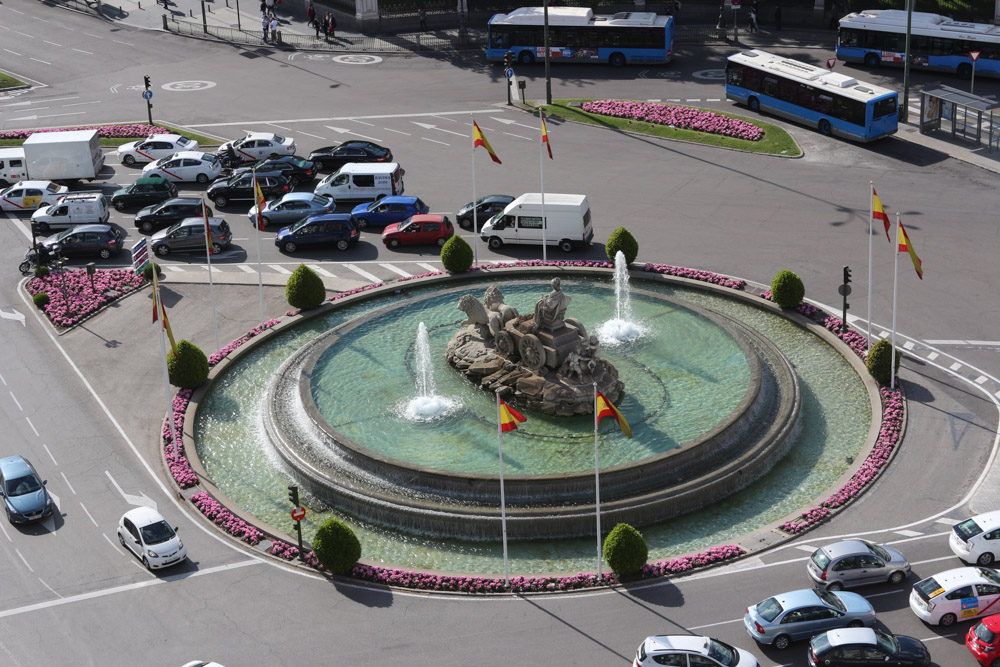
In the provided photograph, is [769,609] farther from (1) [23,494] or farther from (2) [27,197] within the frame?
(2) [27,197]

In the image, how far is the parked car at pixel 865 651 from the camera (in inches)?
1136

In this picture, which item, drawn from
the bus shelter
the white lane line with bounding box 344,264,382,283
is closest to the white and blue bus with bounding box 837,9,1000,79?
the bus shelter

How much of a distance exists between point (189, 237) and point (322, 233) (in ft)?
20.7

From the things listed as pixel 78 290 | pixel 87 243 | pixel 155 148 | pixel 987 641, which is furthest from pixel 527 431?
pixel 155 148

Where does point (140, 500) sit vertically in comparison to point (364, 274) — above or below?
below

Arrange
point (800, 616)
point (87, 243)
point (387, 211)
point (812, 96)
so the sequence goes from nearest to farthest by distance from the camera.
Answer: point (800, 616), point (87, 243), point (387, 211), point (812, 96)

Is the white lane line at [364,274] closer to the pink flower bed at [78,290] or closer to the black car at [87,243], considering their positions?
the pink flower bed at [78,290]

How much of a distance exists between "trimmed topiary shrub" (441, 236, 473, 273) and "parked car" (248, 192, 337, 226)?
31.3ft

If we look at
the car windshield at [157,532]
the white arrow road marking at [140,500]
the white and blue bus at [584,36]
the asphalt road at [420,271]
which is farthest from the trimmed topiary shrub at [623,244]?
the white and blue bus at [584,36]

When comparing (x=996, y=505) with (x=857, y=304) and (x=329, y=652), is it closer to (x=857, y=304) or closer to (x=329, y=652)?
(x=857, y=304)

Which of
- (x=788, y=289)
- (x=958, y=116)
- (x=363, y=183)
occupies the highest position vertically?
(x=958, y=116)

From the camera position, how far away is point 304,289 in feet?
161

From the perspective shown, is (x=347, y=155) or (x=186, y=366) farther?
(x=347, y=155)

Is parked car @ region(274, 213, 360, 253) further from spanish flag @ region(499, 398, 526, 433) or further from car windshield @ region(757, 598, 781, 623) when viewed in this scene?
car windshield @ region(757, 598, 781, 623)
